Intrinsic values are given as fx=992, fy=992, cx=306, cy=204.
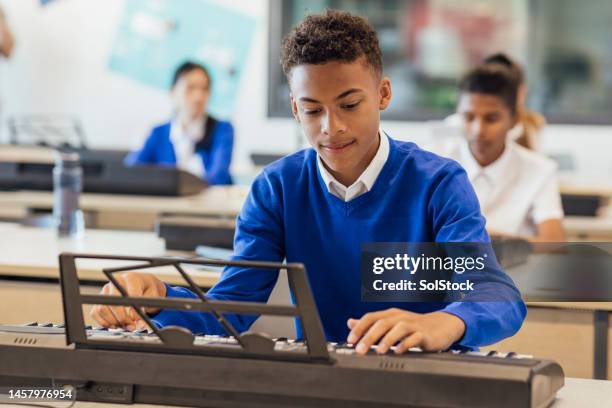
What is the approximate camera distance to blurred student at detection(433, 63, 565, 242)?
9.36 feet

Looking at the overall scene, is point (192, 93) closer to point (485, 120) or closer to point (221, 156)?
point (221, 156)

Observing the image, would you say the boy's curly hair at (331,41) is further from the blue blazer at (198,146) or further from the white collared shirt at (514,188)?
the blue blazer at (198,146)

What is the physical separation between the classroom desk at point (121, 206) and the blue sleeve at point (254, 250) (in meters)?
1.78

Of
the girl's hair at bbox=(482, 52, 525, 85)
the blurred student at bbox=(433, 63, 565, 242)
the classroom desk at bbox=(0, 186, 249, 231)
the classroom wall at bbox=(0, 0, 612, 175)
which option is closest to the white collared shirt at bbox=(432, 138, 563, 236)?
the blurred student at bbox=(433, 63, 565, 242)

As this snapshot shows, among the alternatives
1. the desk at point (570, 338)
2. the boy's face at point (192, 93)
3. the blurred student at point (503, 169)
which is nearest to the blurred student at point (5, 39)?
the boy's face at point (192, 93)

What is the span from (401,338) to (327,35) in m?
0.51

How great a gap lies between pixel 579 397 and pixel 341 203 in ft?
1.64

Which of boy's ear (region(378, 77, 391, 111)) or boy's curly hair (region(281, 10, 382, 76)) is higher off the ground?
boy's curly hair (region(281, 10, 382, 76))

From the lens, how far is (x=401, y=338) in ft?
3.86

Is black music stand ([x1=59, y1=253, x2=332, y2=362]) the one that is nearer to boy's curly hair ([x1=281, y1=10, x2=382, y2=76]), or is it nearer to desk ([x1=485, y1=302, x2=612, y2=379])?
boy's curly hair ([x1=281, y1=10, x2=382, y2=76])


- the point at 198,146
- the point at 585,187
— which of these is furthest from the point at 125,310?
the point at 198,146

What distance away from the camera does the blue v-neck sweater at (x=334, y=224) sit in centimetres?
154

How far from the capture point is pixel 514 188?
9.70 feet

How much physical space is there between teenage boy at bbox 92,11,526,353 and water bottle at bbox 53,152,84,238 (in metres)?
1.24
